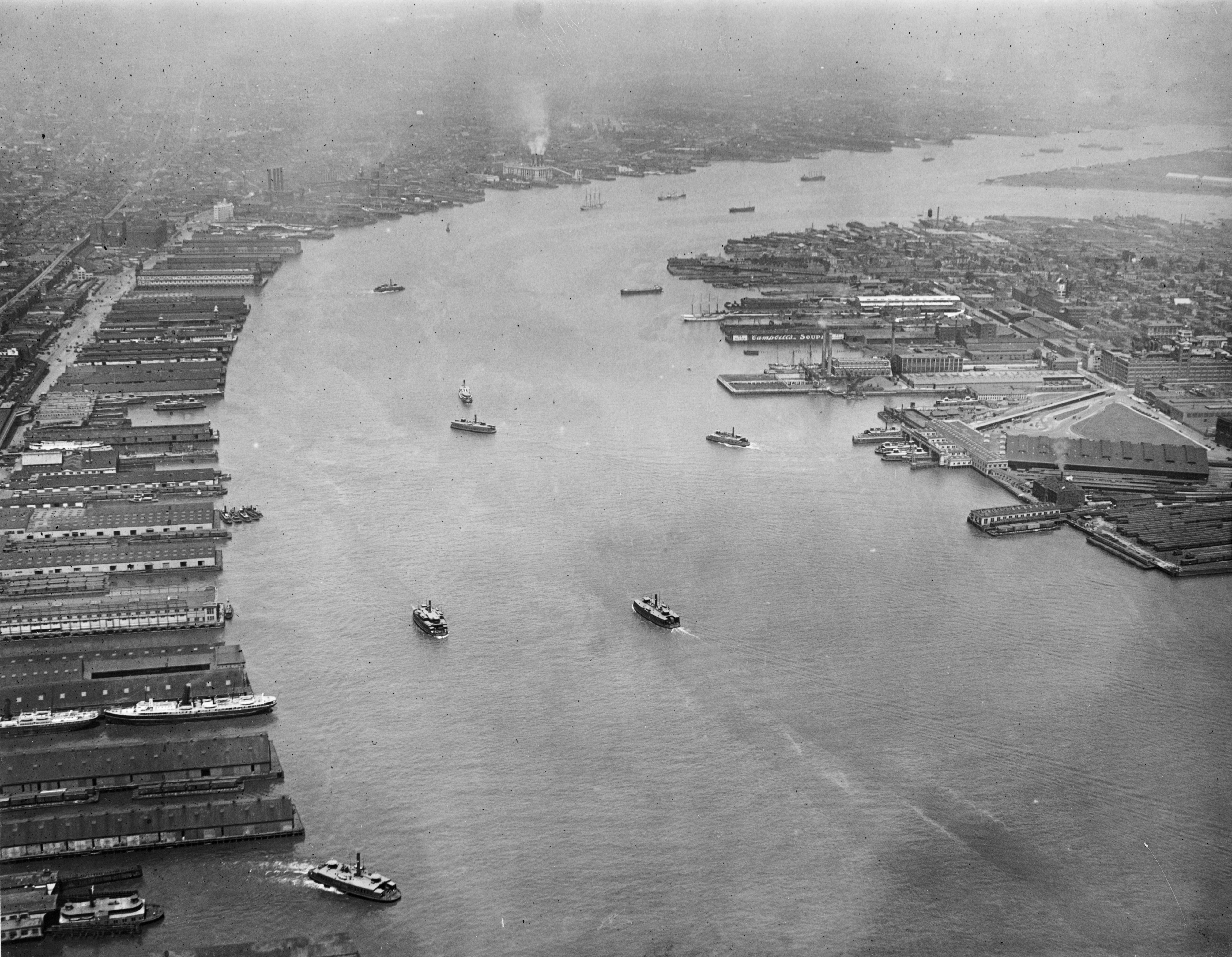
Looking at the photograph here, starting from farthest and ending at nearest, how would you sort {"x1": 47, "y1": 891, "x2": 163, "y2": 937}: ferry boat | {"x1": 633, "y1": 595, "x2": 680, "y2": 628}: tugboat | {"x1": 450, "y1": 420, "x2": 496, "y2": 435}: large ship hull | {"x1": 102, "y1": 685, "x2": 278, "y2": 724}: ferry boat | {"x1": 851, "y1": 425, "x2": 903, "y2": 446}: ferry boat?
{"x1": 851, "y1": 425, "x2": 903, "y2": 446}: ferry boat → {"x1": 450, "y1": 420, "x2": 496, "y2": 435}: large ship hull → {"x1": 633, "y1": 595, "x2": 680, "y2": 628}: tugboat → {"x1": 102, "y1": 685, "x2": 278, "y2": 724}: ferry boat → {"x1": 47, "y1": 891, "x2": 163, "y2": 937}: ferry boat

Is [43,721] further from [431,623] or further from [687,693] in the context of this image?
[687,693]

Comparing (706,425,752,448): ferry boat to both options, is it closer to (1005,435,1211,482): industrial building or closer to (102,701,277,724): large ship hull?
(1005,435,1211,482): industrial building

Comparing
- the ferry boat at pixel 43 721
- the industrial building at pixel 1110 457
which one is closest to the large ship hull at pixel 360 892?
the ferry boat at pixel 43 721

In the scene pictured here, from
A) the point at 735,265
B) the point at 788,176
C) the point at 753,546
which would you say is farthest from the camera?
the point at 788,176

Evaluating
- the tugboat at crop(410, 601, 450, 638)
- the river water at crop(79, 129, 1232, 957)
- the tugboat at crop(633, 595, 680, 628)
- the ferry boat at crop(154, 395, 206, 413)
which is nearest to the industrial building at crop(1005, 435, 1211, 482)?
the river water at crop(79, 129, 1232, 957)

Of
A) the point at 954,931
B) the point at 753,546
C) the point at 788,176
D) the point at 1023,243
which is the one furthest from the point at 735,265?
the point at 954,931

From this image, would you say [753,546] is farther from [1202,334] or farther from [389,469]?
[1202,334]

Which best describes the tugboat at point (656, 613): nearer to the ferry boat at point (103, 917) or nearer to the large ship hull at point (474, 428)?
the ferry boat at point (103, 917)
